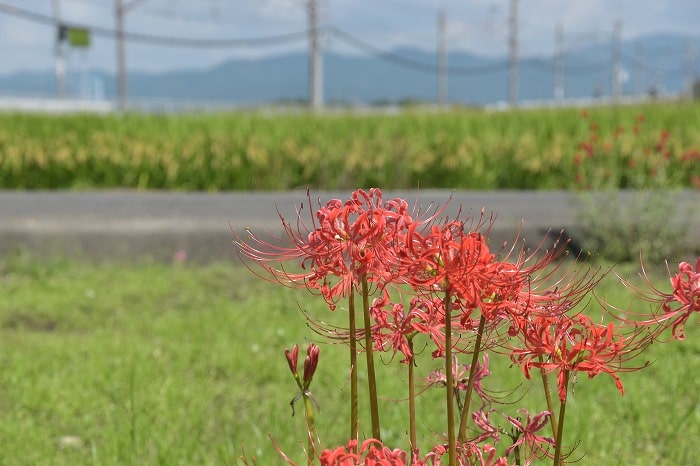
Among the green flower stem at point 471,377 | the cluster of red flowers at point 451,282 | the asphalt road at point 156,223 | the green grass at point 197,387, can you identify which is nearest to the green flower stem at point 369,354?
the cluster of red flowers at point 451,282

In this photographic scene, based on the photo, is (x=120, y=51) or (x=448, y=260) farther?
(x=120, y=51)

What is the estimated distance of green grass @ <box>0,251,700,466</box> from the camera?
285 cm

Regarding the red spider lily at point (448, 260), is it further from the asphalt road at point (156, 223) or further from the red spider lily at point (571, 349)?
the asphalt road at point (156, 223)

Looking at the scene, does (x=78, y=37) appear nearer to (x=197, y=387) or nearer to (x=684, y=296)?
(x=197, y=387)

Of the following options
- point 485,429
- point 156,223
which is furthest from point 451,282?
point 156,223

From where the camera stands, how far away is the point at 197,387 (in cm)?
351

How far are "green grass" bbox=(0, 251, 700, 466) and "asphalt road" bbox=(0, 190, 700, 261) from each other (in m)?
0.66

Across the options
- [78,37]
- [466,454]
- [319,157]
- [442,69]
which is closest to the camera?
[466,454]

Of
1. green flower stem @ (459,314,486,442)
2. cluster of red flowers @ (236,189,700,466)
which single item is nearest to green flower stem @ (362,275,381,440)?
cluster of red flowers @ (236,189,700,466)

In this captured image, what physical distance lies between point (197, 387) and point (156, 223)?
8.64 ft

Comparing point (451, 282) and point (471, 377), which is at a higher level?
point (451, 282)

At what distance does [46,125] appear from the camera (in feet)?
30.8

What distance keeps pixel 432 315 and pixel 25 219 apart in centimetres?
515

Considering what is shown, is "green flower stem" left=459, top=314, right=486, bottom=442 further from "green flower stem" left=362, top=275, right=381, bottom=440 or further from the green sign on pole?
the green sign on pole
